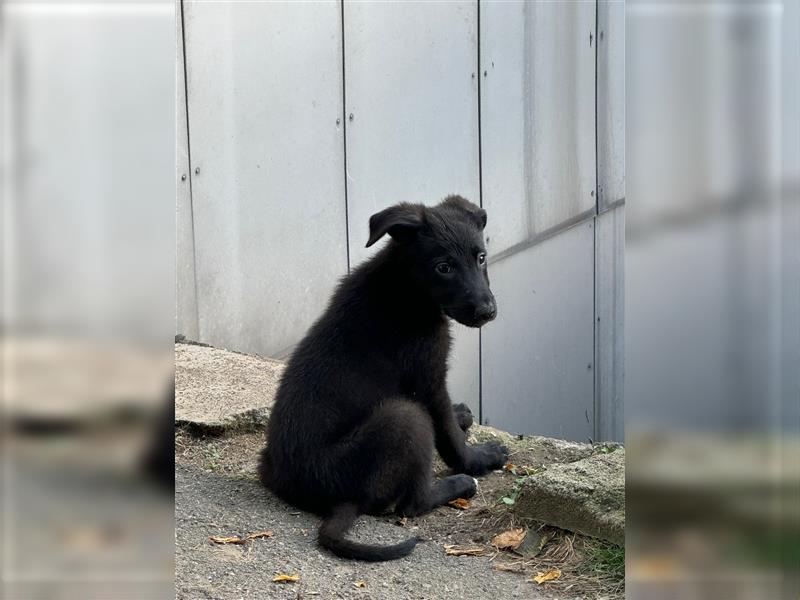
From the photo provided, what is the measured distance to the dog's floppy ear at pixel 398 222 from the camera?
15.5 ft

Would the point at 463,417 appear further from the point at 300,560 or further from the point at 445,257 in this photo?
the point at 300,560

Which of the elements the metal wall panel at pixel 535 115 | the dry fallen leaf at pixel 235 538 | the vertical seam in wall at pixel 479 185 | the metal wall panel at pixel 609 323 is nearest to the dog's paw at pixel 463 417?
the dry fallen leaf at pixel 235 538

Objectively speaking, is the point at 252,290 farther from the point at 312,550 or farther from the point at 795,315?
the point at 795,315

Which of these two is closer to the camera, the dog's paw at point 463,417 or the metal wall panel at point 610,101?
the dog's paw at point 463,417

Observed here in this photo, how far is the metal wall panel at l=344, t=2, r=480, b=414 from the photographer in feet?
26.7

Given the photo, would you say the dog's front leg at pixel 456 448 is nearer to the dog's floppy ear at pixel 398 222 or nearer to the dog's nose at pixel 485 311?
the dog's nose at pixel 485 311

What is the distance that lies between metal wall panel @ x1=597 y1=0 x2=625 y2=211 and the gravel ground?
18.9ft

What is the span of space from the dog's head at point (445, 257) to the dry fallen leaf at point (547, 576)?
1331 millimetres

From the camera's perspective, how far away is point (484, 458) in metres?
5.25

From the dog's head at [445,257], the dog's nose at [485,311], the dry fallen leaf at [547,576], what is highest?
the dog's head at [445,257]

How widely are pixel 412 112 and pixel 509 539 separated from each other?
5125 millimetres

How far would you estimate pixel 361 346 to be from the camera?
485 cm

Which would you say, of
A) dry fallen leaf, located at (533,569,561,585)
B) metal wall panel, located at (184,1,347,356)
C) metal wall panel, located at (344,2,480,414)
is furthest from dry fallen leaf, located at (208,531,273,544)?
metal wall panel, located at (344,2,480,414)

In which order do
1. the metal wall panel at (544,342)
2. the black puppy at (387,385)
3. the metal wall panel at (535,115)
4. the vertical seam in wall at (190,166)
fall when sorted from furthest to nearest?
the metal wall panel at (544,342) < the metal wall panel at (535,115) < the vertical seam in wall at (190,166) < the black puppy at (387,385)
